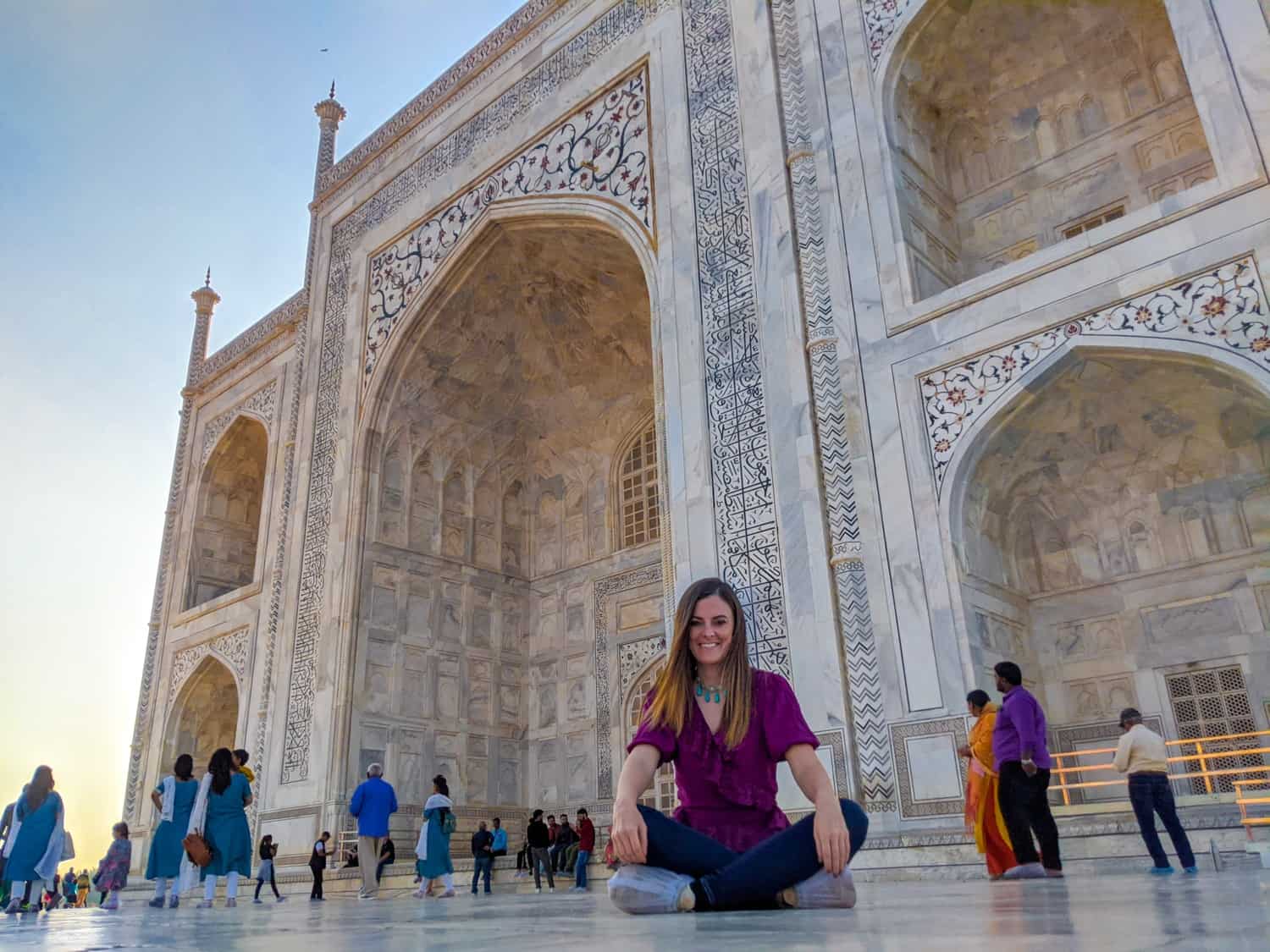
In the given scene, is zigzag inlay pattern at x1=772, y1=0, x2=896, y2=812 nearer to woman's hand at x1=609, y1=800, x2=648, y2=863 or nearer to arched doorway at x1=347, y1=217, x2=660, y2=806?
arched doorway at x1=347, y1=217, x2=660, y2=806

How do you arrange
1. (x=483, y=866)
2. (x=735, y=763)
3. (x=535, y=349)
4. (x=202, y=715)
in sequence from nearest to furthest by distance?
1. (x=735, y=763)
2. (x=483, y=866)
3. (x=535, y=349)
4. (x=202, y=715)

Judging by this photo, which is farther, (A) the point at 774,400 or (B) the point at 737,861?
(A) the point at 774,400

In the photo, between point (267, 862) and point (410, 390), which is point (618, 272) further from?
point (267, 862)

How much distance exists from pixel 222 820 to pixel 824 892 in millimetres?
4944

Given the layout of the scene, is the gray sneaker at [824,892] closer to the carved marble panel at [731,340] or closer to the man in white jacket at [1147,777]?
the man in white jacket at [1147,777]

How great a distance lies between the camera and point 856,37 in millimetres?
8695

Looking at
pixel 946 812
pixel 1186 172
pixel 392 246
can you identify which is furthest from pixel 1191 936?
pixel 392 246

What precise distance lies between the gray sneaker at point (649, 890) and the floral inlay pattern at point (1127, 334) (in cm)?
524

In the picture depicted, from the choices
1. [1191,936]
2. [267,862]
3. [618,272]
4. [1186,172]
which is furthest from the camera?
[618,272]

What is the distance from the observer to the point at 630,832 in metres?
2.18

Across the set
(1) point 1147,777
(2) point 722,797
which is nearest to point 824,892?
(2) point 722,797

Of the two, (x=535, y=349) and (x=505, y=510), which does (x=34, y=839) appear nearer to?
(x=505, y=510)

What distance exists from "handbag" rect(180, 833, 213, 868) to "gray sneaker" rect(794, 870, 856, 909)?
185 inches

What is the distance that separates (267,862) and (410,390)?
5.52m
